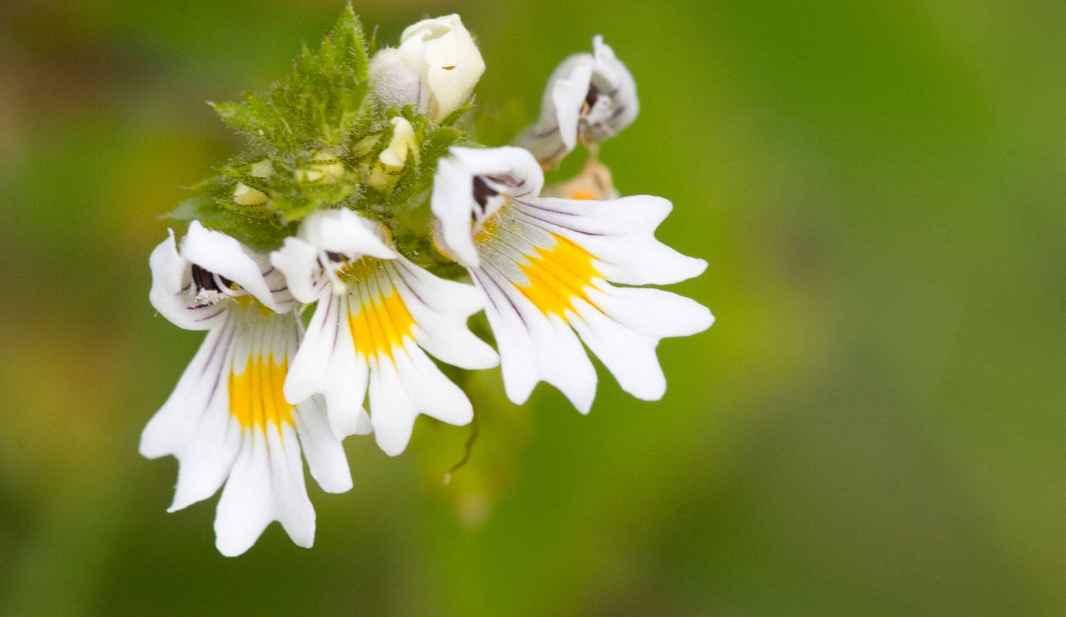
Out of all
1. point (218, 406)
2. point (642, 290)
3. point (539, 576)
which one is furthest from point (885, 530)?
point (218, 406)

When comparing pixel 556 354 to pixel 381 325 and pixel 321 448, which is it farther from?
pixel 321 448

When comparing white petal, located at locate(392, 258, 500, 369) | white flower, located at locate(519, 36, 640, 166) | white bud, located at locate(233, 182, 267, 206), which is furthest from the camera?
white flower, located at locate(519, 36, 640, 166)

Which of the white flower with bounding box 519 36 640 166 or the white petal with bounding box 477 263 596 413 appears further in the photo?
the white flower with bounding box 519 36 640 166

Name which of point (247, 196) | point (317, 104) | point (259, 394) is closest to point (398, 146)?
point (317, 104)

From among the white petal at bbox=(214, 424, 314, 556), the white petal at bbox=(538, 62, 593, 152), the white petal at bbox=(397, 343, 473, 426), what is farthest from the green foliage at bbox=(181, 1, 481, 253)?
the white petal at bbox=(214, 424, 314, 556)

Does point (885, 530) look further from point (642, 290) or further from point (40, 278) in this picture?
point (40, 278)

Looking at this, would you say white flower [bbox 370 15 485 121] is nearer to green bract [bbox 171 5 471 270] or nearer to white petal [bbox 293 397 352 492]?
green bract [bbox 171 5 471 270]

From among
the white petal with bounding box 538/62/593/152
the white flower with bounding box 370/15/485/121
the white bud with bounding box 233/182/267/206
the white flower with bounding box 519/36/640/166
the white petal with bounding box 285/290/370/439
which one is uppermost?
the white flower with bounding box 370/15/485/121
